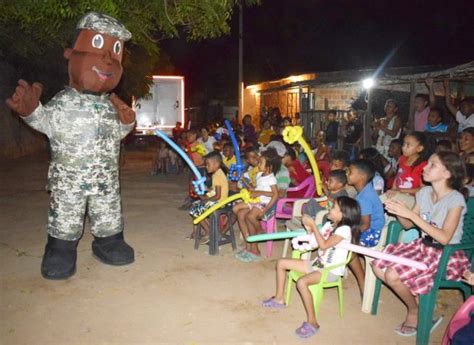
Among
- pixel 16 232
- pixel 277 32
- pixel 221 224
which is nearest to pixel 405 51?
pixel 277 32

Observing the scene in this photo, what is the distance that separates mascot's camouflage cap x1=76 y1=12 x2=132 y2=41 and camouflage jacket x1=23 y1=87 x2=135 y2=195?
674 mm

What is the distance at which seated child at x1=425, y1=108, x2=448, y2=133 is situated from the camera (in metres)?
6.91

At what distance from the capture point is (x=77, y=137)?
178 inches

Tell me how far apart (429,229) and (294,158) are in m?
3.55

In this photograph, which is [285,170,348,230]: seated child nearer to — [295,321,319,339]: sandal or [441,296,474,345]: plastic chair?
[295,321,319,339]: sandal

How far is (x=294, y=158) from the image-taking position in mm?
6648

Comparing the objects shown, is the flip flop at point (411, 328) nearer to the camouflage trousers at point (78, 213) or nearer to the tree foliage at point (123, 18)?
the camouflage trousers at point (78, 213)

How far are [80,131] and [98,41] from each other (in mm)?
963

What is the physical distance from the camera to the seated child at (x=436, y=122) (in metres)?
6.91

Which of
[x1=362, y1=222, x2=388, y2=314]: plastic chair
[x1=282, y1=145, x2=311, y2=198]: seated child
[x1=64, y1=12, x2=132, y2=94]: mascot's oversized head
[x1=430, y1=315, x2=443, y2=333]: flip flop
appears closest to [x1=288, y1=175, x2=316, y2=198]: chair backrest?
[x1=282, y1=145, x2=311, y2=198]: seated child

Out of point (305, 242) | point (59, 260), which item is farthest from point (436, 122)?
point (59, 260)

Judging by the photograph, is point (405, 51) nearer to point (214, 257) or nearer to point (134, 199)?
point (134, 199)

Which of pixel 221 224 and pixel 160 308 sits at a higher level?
pixel 221 224

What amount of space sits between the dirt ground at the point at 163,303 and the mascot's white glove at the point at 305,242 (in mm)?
613
